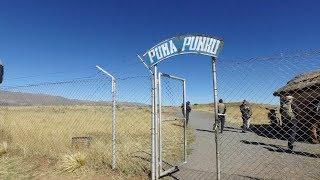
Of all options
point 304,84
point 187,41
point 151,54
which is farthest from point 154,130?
point 304,84

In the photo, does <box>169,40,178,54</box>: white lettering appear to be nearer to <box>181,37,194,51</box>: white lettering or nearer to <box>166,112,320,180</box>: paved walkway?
<box>181,37,194,51</box>: white lettering

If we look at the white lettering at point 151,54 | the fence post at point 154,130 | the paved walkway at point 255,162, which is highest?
the white lettering at point 151,54

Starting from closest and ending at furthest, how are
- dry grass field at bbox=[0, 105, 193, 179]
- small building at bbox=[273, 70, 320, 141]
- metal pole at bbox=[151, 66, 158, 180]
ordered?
1. metal pole at bbox=[151, 66, 158, 180]
2. dry grass field at bbox=[0, 105, 193, 179]
3. small building at bbox=[273, 70, 320, 141]

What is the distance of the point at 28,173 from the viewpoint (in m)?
10.2

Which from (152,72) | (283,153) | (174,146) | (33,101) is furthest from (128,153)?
(33,101)

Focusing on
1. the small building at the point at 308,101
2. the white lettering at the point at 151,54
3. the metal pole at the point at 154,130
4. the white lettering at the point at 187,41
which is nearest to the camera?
the white lettering at the point at 187,41

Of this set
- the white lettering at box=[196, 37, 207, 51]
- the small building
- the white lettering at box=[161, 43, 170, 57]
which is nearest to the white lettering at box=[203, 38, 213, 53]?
the white lettering at box=[196, 37, 207, 51]

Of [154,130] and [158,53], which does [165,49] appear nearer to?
[158,53]

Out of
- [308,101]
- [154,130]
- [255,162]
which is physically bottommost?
[255,162]

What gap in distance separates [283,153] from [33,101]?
9853 mm

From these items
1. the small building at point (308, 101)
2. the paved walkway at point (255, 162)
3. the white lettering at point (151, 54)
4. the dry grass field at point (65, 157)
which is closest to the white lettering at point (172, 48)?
the white lettering at point (151, 54)

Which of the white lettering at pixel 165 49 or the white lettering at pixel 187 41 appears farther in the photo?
the white lettering at pixel 165 49

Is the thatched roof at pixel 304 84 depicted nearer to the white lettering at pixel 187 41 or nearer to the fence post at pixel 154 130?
the white lettering at pixel 187 41

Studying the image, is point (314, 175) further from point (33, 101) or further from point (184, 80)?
point (33, 101)
